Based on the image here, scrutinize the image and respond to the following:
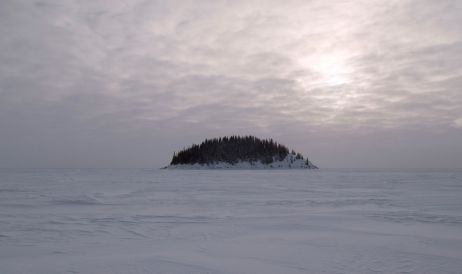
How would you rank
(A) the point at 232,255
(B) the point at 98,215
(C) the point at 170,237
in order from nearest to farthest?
1. (A) the point at 232,255
2. (C) the point at 170,237
3. (B) the point at 98,215

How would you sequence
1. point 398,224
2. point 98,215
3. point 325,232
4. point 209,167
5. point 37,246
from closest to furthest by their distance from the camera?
point 37,246 → point 325,232 → point 398,224 → point 98,215 → point 209,167

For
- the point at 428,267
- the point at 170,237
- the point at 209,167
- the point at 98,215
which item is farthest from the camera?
the point at 209,167

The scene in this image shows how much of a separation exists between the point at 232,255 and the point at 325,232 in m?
3.35

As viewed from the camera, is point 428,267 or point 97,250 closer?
point 428,267

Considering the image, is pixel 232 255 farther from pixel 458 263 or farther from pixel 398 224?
pixel 398 224

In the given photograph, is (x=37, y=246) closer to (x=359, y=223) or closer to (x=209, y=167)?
(x=359, y=223)

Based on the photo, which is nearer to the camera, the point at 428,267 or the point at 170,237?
the point at 428,267

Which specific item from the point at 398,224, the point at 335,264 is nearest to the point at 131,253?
the point at 335,264

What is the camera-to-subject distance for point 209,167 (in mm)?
195125

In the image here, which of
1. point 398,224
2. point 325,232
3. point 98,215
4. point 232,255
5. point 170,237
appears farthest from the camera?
point 98,215

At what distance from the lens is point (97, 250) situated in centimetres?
681

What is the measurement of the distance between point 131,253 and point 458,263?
5666 millimetres

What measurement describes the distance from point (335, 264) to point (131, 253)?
3.59m

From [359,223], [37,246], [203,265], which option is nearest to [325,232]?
[359,223]
